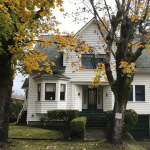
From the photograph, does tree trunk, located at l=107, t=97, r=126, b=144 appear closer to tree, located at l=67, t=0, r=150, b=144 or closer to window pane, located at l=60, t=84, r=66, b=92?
tree, located at l=67, t=0, r=150, b=144

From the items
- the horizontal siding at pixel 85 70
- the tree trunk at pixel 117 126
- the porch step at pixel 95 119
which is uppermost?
the horizontal siding at pixel 85 70

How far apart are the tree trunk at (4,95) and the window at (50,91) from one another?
25.3ft

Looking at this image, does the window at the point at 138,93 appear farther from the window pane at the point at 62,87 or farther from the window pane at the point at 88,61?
the window pane at the point at 62,87

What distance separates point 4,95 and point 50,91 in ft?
26.4

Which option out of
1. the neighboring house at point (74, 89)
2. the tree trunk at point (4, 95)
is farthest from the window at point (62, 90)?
the tree trunk at point (4, 95)

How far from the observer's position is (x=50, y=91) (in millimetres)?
15539

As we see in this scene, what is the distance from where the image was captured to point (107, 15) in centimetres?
977

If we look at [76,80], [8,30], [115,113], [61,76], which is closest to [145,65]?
[76,80]

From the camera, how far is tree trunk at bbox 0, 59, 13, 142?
7.34 metres

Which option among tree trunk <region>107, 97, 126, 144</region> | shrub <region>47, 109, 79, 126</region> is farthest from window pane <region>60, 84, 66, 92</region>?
tree trunk <region>107, 97, 126, 144</region>

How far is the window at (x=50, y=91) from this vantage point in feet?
50.6

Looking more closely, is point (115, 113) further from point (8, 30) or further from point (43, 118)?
point (43, 118)

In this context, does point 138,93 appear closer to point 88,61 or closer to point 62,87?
point 88,61

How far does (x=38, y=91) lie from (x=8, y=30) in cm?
900
